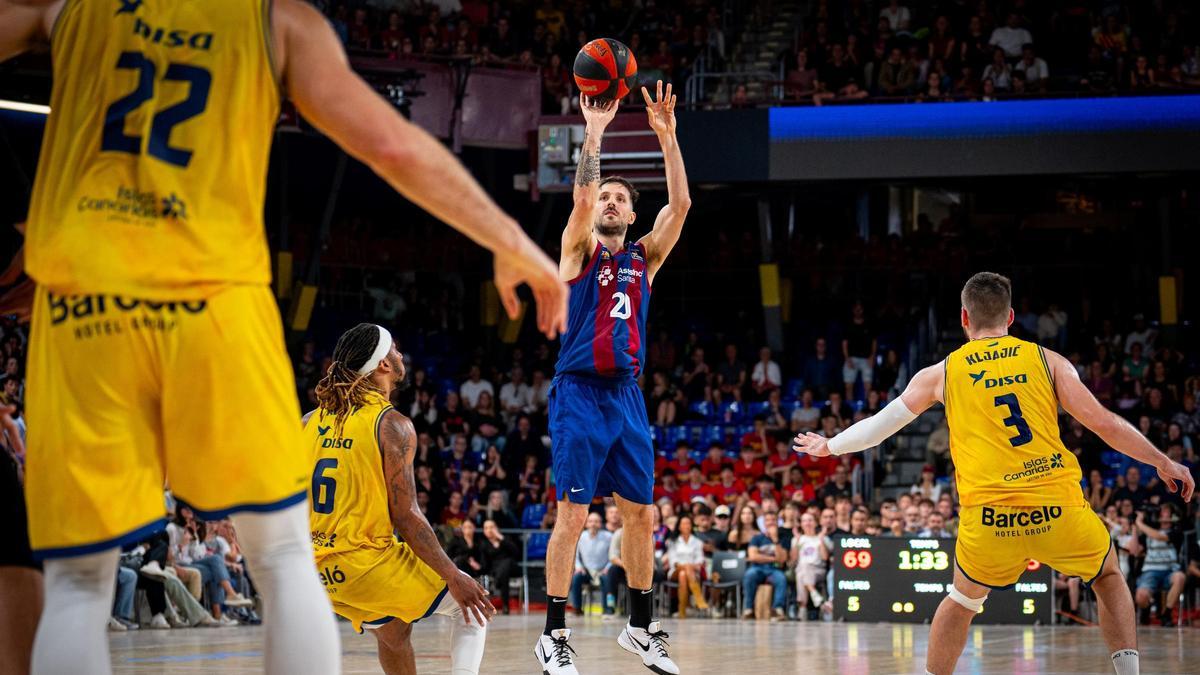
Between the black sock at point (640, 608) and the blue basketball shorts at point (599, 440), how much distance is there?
1.65 ft

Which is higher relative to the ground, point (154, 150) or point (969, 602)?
point (154, 150)

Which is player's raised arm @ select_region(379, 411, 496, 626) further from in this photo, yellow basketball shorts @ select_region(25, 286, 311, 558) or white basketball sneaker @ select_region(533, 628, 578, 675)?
yellow basketball shorts @ select_region(25, 286, 311, 558)

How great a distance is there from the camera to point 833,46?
21.8 m

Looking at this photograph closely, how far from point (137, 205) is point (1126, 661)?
196 inches

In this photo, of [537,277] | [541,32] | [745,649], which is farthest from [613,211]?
[541,32]

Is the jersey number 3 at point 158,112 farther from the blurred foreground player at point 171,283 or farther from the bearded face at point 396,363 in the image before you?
the bearded face at point 396,363

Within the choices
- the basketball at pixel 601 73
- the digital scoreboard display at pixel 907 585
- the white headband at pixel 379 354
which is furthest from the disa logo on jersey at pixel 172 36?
the digital scoreboard display at pixel 907 585

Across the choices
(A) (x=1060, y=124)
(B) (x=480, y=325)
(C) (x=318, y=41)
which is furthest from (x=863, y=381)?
(C) (x=318, y=41)

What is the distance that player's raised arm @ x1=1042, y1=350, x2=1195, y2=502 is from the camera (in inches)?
238

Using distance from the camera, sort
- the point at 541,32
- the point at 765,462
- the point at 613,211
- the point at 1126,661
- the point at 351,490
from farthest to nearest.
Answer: the point at 541,32 < the point at 765,462 < the point at 613,211 < the point at 1126,661 < the point at 351,490

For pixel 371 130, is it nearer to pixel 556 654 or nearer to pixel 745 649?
pixel 556 654

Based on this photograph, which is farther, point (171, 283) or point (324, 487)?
point (324, 487)

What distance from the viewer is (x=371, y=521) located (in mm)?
5586

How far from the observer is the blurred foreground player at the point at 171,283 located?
2.87 meters
